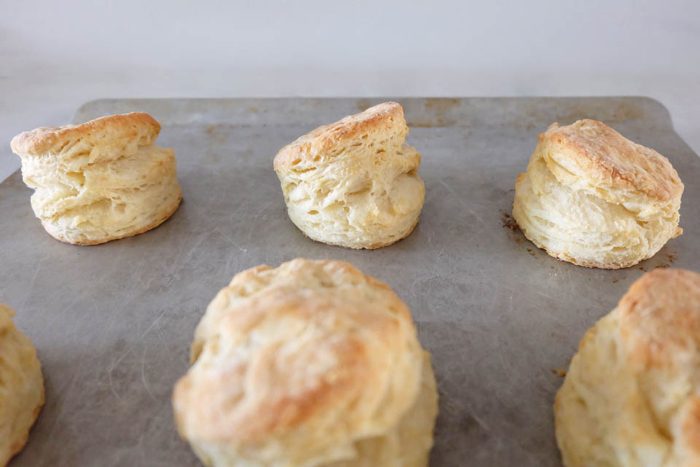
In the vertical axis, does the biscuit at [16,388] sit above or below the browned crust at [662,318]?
below

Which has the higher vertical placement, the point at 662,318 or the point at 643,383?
the point at 662,318

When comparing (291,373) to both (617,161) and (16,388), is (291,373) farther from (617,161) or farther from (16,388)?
(617,161)

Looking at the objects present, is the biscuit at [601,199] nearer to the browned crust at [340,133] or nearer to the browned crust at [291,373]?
the browned crust at [340,133]

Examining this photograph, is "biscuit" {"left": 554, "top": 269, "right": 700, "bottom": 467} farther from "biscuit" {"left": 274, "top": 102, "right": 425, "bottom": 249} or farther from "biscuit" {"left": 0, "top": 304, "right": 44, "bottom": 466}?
"biscuit" {"left": 0, "top": 304, "right": 44, "bottom": 466}

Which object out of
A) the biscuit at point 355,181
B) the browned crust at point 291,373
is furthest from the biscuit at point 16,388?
A: the biscuit at point 355,181

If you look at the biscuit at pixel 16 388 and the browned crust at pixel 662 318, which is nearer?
the browned crust at pixel 662 318

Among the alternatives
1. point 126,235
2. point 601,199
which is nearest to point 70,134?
point 126,235
